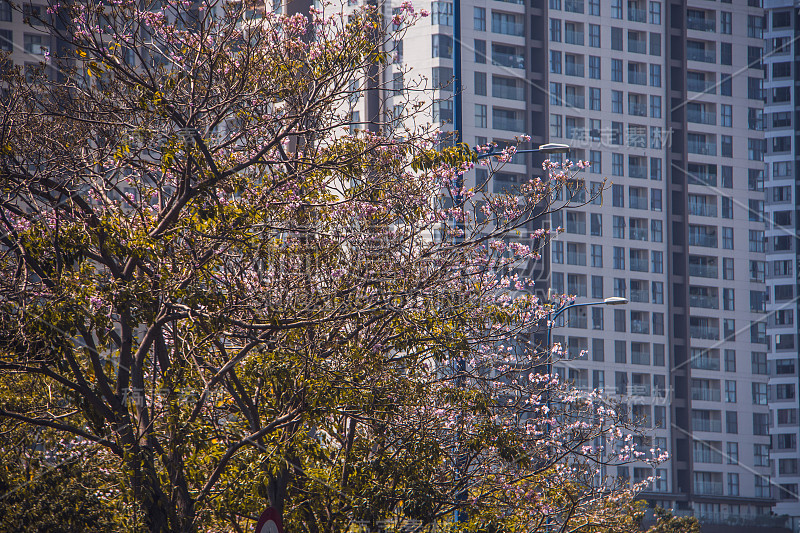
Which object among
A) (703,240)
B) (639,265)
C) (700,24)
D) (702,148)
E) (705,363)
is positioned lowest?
(705,363)

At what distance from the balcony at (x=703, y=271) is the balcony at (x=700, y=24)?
18.5m

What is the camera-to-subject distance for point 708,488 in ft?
→ 239

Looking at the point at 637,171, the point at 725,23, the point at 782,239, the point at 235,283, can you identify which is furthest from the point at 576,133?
the point at 235,283

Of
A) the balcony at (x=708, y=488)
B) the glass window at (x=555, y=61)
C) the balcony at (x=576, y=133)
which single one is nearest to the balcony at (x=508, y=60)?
the glass window at (x=555, y=61)

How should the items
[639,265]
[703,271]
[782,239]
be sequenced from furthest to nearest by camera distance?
[782,239] < [703,271] < [639,265]

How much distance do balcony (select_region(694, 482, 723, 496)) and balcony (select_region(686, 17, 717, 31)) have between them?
3440cm

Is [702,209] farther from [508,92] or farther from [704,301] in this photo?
[508,92]

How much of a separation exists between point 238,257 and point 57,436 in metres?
3.60

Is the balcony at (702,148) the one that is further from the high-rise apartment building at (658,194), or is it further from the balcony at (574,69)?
the balcony at (574,69)

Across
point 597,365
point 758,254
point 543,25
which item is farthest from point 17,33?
point 758,254

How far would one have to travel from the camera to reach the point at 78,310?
27.7 ft

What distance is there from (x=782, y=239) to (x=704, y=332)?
1091 inches

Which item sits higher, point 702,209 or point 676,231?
point 702,209

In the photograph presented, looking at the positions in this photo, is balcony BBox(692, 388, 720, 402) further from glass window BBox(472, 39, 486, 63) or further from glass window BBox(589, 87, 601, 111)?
glass window BBox(472, 39, 486, 63)
